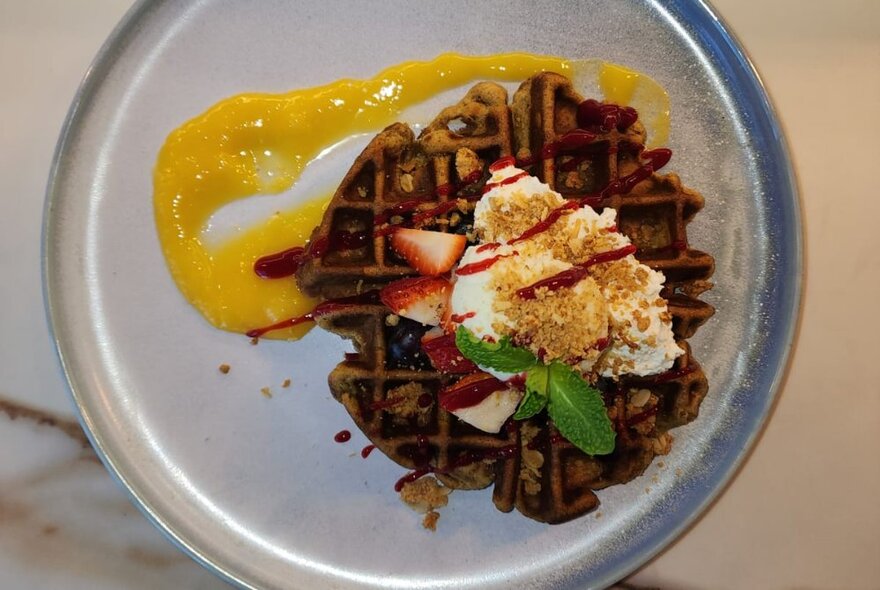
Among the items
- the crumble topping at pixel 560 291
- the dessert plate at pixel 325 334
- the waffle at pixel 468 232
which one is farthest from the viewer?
the dessert plate at pixel 325 334

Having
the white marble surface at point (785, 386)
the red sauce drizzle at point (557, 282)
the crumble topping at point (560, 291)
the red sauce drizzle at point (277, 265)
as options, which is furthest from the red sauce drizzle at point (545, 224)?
the white marble surface at point (785, 386)

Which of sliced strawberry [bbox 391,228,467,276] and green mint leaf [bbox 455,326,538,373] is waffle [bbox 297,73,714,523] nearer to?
sliced strawberry [bbox 391,228,467,276]

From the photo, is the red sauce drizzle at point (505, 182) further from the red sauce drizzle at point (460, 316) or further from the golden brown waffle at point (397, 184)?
the red sauce drizzle at point (460, 316)

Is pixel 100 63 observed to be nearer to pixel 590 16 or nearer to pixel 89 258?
pixel 89 258

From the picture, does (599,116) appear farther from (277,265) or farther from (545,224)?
(277,265)

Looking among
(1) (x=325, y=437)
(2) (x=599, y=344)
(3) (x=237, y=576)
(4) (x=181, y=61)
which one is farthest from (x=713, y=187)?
(3) (x=237, y=576)

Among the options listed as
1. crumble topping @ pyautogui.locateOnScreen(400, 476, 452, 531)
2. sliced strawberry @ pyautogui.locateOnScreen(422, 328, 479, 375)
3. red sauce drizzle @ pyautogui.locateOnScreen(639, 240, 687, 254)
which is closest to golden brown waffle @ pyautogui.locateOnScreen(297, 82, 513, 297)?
sliced strawberry @ pyautogui.locateOnScreen(422, 328, 479, 375)
